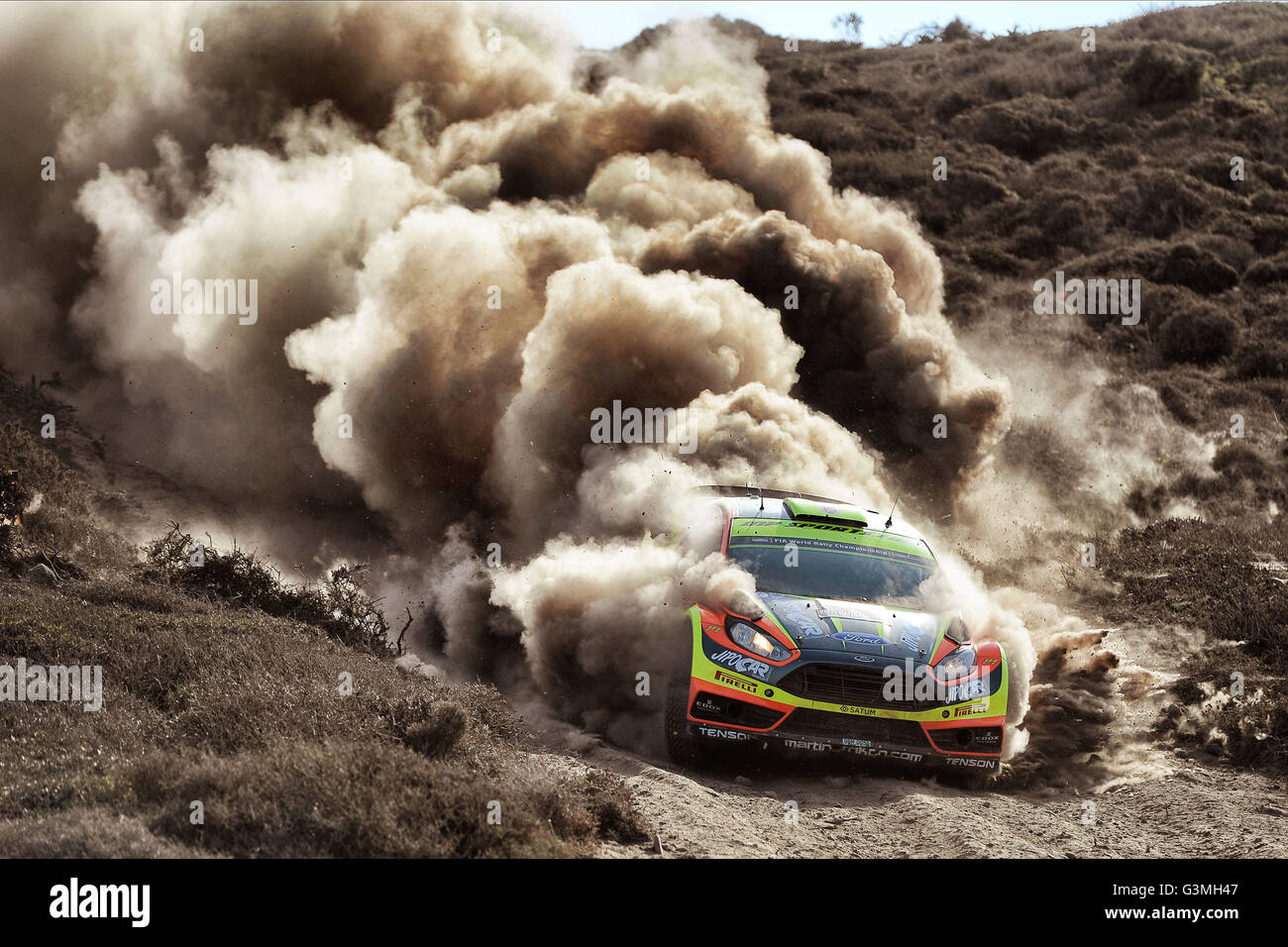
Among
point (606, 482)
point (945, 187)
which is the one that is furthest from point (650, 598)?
point (945, 187)

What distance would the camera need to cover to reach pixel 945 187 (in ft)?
126

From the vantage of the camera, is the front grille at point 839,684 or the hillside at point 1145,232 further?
the hillside at point 1145,232

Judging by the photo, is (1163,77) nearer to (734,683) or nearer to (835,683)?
(835,683)

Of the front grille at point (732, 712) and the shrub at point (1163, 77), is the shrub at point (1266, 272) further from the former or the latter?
the front grille at point (732, 712)

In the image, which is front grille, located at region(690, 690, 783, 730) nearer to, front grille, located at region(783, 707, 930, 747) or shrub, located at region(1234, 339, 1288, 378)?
front grille, located at region(783, 707, 930, 747)

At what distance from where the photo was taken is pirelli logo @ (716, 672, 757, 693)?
27.5ft

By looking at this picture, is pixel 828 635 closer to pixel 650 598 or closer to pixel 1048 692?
pixel 650 598

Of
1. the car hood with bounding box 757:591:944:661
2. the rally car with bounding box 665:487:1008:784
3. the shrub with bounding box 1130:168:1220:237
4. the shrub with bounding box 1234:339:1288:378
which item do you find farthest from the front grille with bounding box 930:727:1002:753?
the shrub with bounding box 1130:168:1220:237

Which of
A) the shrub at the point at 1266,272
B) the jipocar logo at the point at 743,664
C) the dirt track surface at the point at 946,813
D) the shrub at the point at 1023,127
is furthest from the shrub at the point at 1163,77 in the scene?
the jipocar logo at the point at 743,664

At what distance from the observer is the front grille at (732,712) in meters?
8.35

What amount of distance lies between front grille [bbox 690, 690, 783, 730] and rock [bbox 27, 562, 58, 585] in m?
7.31

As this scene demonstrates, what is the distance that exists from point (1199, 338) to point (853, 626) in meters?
24.0

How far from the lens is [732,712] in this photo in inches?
330
